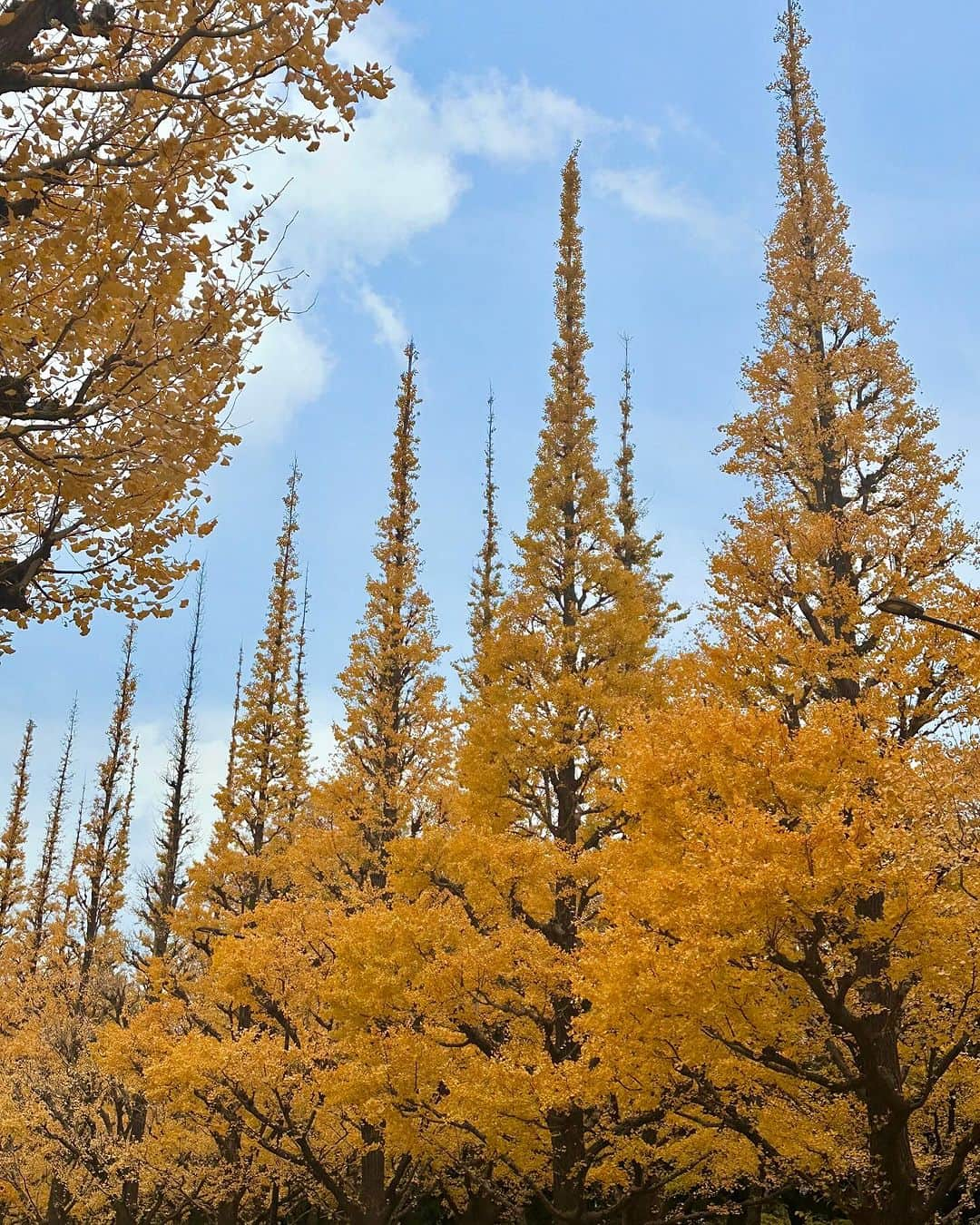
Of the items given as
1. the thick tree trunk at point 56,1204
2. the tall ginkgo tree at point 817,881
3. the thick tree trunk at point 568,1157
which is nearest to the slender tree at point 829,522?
the tall ginkgo tree at point 817,881

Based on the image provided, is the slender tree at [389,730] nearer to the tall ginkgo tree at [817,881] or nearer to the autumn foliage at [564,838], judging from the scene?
the autumn foliage at [564,838]

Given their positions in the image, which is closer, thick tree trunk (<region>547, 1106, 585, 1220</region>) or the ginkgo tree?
the ginkgo tree

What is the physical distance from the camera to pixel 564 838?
14.0 m

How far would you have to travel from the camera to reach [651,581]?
28750mm

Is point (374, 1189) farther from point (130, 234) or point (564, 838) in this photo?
point (130, 234)

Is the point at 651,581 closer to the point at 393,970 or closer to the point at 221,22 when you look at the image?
the point at 393,970

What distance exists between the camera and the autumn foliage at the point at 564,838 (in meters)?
5.00

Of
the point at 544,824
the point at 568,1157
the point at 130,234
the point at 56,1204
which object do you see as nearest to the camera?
the point at 130,234

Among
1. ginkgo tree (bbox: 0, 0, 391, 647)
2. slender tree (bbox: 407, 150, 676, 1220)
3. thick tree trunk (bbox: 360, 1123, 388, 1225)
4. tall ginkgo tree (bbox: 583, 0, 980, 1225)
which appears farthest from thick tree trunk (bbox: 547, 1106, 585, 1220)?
ginkgo tree (bbox: 0, 0, 391, 647)

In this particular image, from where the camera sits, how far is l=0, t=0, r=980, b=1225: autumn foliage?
500cm

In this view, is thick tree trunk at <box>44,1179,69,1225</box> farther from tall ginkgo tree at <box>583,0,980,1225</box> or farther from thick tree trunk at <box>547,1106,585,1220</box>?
tall ginkgo tree at <box>583,0,980,1225</box>

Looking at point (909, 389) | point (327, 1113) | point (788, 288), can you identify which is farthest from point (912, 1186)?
point (788, 288)

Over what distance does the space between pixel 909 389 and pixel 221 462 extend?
1100 centimetres

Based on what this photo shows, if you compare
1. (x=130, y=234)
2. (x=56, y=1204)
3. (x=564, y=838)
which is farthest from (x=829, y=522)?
(x=56, y=1204)
